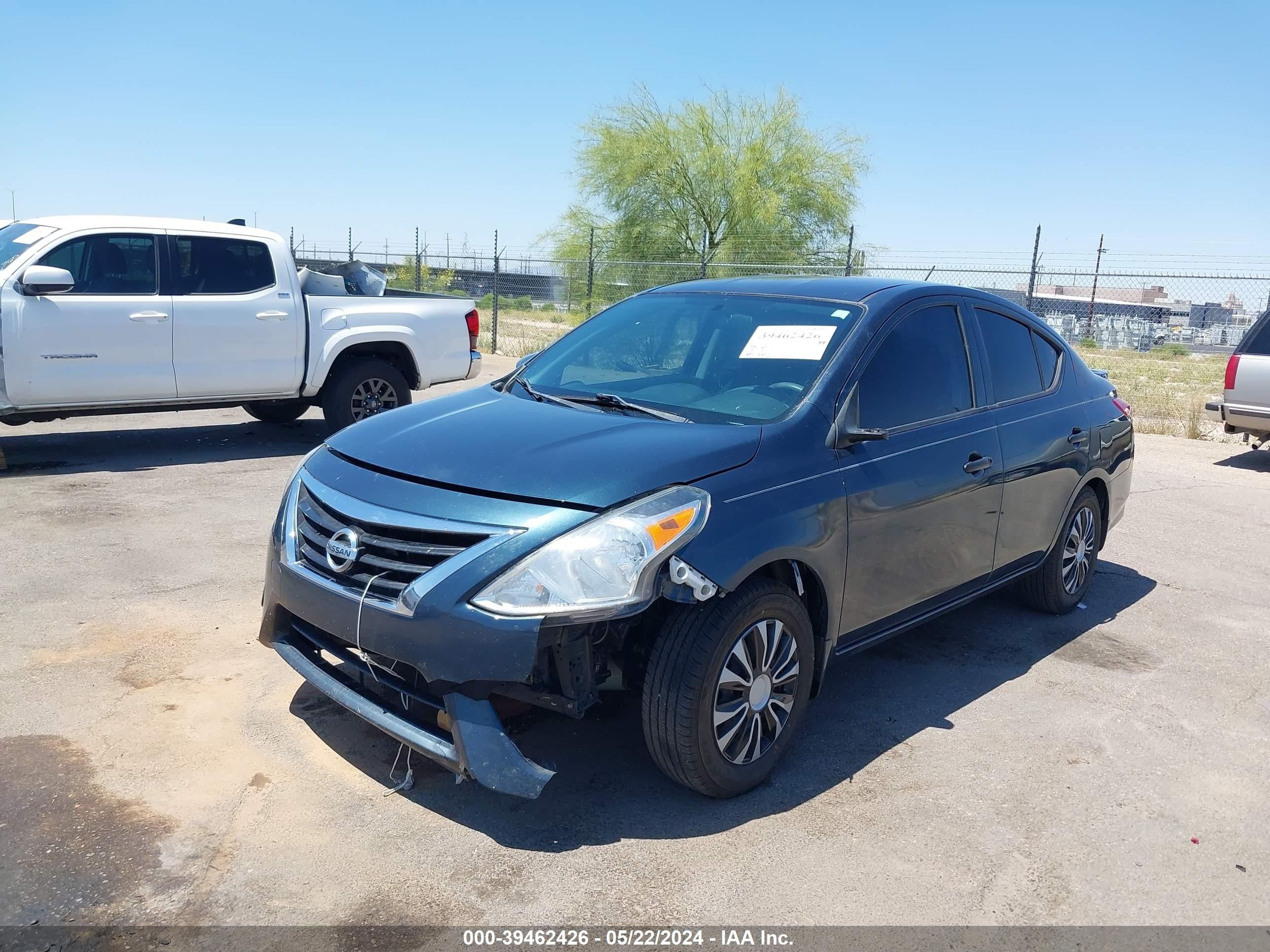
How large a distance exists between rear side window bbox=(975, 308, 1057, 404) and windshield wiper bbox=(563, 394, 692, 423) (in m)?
1.78

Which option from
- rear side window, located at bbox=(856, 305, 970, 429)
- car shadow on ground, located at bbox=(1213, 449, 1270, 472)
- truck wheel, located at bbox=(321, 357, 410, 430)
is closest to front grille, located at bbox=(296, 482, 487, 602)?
rear side window, located at bbox=(856, 305, 970, 429)

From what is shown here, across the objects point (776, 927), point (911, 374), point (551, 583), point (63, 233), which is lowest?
point (776, 927)

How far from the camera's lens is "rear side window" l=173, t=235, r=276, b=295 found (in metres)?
8.38

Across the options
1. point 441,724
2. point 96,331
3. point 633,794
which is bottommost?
point 633,794

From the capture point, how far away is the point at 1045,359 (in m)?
5.39

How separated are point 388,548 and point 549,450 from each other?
629 mm

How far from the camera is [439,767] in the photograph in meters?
3.66

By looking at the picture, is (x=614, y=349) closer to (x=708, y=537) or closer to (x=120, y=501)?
(x=708, y=537)

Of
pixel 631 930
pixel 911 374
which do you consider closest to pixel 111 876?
pixel 631 930

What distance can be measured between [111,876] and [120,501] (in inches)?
186

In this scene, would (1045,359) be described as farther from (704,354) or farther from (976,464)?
(704,354)

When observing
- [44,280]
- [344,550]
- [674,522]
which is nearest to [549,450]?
[674,522]

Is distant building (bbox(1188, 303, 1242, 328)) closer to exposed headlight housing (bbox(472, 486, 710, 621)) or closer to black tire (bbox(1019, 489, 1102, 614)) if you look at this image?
black tire (bbox(1019, 489, 1102, 614))

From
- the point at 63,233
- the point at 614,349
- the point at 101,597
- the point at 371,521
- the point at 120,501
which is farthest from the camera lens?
the point at 63,233
